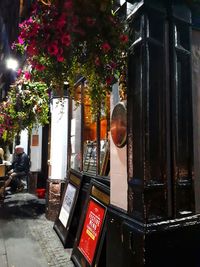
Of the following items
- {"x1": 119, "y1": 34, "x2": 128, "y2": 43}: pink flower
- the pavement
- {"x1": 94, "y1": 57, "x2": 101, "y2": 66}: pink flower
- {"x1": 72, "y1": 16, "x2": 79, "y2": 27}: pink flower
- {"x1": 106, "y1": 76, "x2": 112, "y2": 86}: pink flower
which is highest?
{"x1": 72, "y1": 16, "x2": 79, "y2": 27}: pink flower

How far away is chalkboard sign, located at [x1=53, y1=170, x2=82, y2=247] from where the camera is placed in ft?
18.4

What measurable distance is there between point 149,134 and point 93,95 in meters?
1.08

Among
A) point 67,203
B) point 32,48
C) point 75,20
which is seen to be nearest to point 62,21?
point 75,20

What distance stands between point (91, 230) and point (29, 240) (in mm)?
1902

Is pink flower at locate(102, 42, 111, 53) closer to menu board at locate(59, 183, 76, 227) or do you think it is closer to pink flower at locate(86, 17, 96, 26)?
pink flower at locate(86, 17, 96, 26)

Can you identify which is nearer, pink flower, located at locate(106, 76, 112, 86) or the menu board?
pink flower, located at locate(106, 76, 112, 86)

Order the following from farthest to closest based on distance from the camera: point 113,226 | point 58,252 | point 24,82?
1. point 24,82
2. point 58,252
3. point 113,226

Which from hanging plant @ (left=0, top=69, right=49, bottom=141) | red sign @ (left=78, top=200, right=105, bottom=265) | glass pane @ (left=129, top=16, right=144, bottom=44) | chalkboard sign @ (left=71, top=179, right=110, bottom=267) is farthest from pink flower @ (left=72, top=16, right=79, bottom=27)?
hanging plant @ (left=0, top=69, right=49, bottom=141)

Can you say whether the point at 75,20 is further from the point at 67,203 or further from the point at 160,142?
the point at 67,203

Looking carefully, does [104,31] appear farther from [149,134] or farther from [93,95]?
[149,134]

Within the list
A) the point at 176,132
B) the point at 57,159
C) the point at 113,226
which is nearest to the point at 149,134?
the point at 176,132

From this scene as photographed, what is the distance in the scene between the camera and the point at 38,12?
3152 millimetres

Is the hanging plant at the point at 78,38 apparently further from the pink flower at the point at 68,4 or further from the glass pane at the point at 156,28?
the glass pane at the point at 156,28

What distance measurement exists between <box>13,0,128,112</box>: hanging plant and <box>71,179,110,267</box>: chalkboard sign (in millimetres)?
1997
